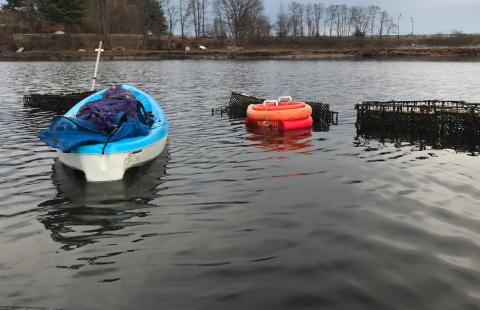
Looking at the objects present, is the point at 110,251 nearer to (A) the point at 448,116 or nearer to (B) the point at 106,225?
(B) the point at 106,225

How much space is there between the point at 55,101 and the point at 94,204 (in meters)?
20.7

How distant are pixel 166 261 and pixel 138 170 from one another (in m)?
6.69

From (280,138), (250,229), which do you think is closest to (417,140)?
(280,138)

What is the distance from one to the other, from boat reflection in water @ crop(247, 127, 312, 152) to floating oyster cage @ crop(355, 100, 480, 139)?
120 inches

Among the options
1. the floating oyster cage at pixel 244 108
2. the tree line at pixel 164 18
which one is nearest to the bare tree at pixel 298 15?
the tree line at pixel 164 18

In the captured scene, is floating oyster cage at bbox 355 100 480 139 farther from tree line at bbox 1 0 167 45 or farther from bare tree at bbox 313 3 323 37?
bare tree at bbox 313 3 323 37

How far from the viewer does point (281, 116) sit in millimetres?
21328

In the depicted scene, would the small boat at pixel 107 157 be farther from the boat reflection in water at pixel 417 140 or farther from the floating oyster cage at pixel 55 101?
the floating oyster cage at pixel 55 101

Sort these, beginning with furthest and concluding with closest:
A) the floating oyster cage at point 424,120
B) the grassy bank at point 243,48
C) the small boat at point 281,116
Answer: the grassy bank at point 243,48
the small boat at point 281,116
the floating oyster cage at point 424,120

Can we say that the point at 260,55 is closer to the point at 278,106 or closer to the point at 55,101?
the point at 55,101

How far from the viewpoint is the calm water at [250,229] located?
7375 mm

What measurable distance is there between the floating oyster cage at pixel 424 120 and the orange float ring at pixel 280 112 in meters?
2.88

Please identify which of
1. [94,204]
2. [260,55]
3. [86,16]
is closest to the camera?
[94,204]

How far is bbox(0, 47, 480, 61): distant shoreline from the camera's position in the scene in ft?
316
